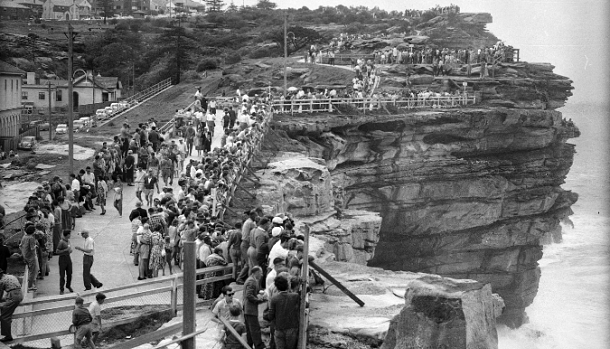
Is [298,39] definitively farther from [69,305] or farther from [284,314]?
[284,314]

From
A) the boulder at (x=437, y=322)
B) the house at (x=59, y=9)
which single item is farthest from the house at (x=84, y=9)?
the boulder at (x=437, y=322)

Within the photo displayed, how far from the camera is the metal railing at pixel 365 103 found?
139 feet

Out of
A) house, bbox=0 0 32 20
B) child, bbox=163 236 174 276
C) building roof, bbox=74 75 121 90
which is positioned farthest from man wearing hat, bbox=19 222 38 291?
house, bbox=0 0 32 20

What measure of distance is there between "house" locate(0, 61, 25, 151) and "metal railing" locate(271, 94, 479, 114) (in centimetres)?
1314

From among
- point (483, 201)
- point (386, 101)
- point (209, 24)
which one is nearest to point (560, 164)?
point (483, 201)

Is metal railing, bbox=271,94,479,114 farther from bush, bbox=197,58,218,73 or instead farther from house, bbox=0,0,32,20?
house, bbox=0,0,32,20

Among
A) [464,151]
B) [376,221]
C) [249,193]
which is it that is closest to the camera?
[249,193]

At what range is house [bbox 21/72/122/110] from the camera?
2778 inches

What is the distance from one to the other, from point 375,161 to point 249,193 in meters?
19.9

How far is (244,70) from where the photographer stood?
6050 cm

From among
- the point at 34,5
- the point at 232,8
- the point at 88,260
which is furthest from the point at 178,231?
the point at 232,8

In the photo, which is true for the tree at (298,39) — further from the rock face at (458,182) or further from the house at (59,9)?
the house at (59,9)

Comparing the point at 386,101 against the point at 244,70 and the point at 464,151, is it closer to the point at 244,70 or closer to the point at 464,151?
the point at 464,151

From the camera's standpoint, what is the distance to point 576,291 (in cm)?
5938
